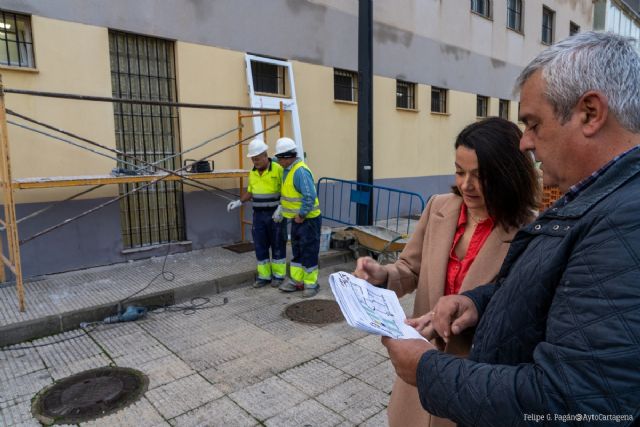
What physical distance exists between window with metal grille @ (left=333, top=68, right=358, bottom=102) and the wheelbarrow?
3526 millimetres

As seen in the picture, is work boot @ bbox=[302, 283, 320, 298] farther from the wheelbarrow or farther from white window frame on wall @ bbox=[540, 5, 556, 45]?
white window frame on wall @ bbox=[540, 5, 556, 45]

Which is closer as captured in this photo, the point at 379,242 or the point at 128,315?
the point at 128,315

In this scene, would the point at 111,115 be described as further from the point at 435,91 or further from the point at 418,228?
the point at 435,91

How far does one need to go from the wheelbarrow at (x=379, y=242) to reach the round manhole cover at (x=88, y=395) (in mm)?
3854

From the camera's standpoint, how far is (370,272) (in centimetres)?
189

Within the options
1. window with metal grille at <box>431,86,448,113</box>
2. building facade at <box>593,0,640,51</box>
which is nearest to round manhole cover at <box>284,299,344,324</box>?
window with metal grille at <box>431,86,448,113</box>

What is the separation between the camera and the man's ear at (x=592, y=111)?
90 centimetres

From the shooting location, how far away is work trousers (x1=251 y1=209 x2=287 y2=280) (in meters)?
5.86

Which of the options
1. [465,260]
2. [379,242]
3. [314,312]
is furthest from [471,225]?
[379,242]

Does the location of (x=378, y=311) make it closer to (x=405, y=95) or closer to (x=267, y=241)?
(x=267, y=241)

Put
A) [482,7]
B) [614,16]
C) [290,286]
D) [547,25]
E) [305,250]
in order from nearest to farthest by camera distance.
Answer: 1. [305,250]
2. [290,286]
3. [482,7]
4. [547,25]
5. [614,16]

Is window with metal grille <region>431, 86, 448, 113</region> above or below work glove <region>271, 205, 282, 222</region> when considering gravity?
above

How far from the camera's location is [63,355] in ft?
13.1

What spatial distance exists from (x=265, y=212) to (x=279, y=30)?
3873 mm
